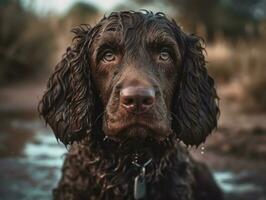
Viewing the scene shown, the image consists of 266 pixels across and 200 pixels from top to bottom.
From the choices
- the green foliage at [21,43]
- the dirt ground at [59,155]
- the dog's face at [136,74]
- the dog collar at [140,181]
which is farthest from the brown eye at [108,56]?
the green foliage at [21,43]

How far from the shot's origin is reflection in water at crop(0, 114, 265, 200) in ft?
25.2

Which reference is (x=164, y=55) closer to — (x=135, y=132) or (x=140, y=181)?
(x=135, y=132)

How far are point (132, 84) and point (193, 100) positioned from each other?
117cm

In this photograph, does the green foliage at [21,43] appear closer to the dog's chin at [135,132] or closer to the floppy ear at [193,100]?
the floppy ear at [193,100]

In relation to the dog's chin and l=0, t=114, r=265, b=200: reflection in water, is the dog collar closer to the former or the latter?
the dog's chin

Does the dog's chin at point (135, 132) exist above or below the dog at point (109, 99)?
below

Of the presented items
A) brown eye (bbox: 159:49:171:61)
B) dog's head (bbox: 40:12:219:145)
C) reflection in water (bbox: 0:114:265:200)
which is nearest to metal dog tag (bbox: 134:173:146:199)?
dog's head (bbox: 40:12:219:145)

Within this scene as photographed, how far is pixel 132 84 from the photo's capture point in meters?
4.61

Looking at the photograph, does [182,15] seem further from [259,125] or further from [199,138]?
[199,138]

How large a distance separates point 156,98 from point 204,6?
126 feet

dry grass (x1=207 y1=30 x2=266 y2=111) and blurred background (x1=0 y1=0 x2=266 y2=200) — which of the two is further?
dry grass (x1=207 y1=30 x2=266 y2=111)

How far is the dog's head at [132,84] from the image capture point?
4.70m

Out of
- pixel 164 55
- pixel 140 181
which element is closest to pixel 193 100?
pixel 164 55

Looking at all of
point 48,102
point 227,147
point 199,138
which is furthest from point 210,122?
point 227,147
